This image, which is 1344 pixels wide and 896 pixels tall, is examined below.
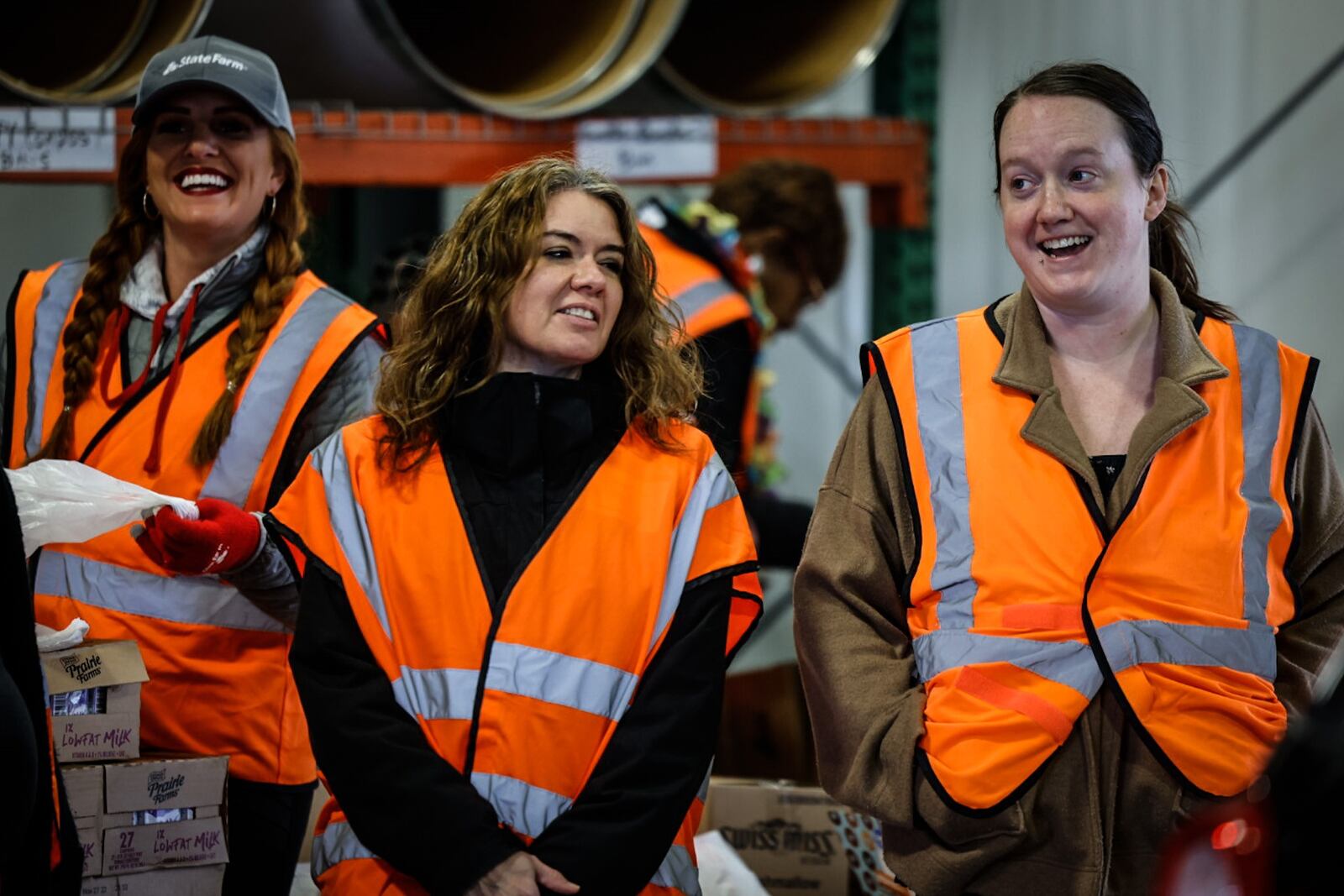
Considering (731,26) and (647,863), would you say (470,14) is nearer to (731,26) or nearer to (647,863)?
(731,26)

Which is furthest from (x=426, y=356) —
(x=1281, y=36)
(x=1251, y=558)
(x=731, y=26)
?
(x=1281, y=36)

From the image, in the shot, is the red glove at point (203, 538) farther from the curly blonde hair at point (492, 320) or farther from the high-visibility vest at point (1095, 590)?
the high-visibility vest at point (1095, 590)

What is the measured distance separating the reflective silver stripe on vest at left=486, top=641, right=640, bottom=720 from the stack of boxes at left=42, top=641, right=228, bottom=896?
1.83 feet

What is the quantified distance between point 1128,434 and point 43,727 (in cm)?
147

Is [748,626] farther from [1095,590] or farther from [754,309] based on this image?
[754,309]

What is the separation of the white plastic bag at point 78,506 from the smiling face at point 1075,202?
4.25 ft

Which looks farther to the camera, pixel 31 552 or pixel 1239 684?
pixel 31 552

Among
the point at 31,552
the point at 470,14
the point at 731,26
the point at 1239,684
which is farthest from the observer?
the point at 731,26

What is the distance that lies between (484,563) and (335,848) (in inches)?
17.7

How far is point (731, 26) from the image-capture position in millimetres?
4066

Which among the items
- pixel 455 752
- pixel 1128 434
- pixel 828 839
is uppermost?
pixel 1128 434

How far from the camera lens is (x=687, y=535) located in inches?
94.0

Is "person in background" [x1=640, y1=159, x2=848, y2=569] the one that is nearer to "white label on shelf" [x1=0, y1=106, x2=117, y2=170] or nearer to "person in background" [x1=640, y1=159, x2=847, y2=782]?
"person in background" [x1=640, y1=159, x2=847, y2=782]

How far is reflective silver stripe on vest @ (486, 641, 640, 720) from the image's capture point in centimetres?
227
